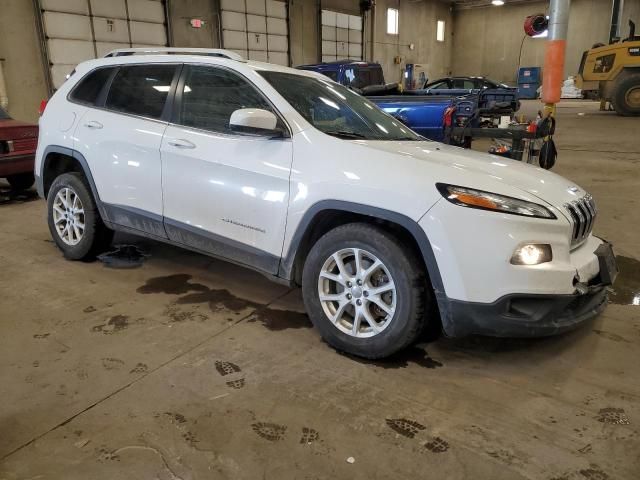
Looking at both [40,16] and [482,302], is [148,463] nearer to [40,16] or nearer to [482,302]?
[482,302]

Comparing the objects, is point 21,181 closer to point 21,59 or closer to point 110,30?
point 21,59

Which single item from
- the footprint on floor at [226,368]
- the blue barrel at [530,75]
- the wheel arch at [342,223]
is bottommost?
the footprint on floor at [226,368]

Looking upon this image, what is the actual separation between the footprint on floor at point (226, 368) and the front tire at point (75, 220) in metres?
2.07

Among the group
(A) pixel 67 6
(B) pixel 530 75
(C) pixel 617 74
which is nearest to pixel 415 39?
(B) pixel 530 75

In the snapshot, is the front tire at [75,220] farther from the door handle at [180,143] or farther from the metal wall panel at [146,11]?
the metal wall panel at [146,11]

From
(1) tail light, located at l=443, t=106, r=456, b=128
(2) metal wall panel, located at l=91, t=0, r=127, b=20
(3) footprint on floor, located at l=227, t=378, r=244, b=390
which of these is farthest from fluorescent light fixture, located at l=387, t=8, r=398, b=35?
(3) footprint on floor, located at l=227, t=378, r=244, b=390

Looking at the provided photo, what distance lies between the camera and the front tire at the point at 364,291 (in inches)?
104

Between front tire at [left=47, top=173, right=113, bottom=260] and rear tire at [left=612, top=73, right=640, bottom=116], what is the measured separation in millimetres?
16548

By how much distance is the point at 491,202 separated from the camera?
8.13 feet

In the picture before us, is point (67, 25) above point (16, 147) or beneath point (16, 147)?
above

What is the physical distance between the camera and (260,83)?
3242 mm

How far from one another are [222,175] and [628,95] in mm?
16700

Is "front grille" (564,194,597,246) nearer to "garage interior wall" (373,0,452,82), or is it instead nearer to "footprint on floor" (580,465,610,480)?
"footprint on floor" (580,465,610,480)

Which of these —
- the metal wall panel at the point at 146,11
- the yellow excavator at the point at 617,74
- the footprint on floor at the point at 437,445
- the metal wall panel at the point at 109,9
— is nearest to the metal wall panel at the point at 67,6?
the metal wall panel at the point at 109,9
